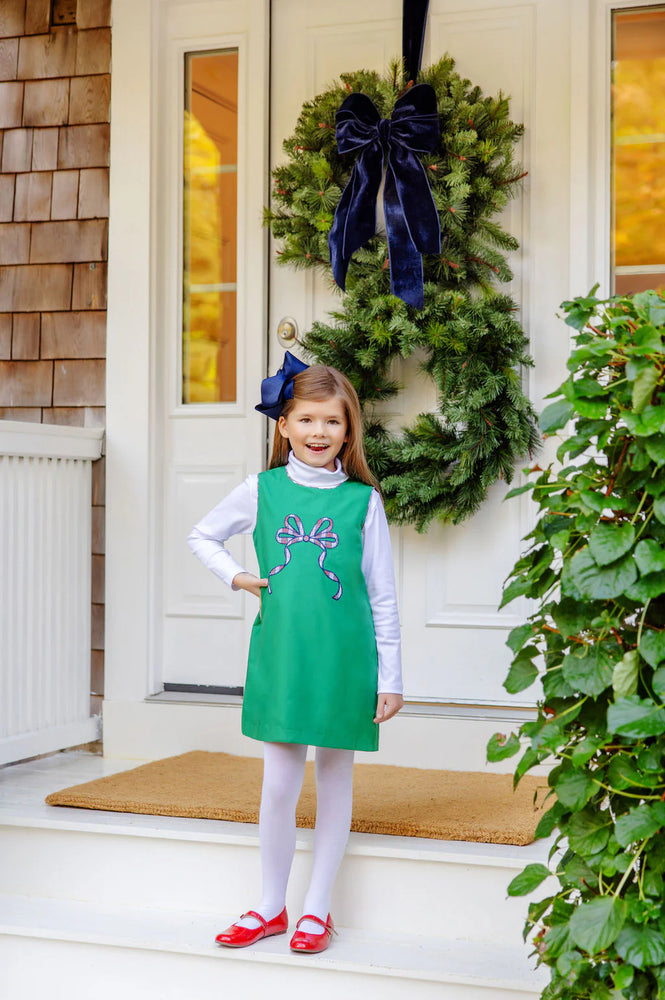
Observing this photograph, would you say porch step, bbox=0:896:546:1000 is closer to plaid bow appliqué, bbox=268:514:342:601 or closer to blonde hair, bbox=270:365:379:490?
plaid bow appliqué, bbox=268:514:342:601

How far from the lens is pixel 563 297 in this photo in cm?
305

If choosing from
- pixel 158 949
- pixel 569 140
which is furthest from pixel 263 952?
pixel 569 140

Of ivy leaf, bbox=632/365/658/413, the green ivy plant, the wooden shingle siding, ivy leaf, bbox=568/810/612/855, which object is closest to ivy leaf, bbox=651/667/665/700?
the green ivy plant

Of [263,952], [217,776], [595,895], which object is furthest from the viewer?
[217,776]

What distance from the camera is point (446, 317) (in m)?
2.97

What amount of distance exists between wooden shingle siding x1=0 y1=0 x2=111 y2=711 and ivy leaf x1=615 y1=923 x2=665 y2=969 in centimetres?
230

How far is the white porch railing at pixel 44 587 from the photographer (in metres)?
3.02

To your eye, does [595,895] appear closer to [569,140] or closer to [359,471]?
[359,471]

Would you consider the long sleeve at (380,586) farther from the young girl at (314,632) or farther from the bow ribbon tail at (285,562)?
the bow ribbon tail at (285,562)

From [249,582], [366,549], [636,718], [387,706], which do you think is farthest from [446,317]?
[636,718]

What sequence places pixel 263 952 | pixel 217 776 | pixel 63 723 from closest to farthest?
pixel 263 952, pixel 217 776, pixel 63 723

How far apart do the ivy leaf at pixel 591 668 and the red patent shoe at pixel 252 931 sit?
1.12 m

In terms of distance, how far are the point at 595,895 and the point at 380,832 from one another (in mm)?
1052

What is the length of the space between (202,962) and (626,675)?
1.29m
